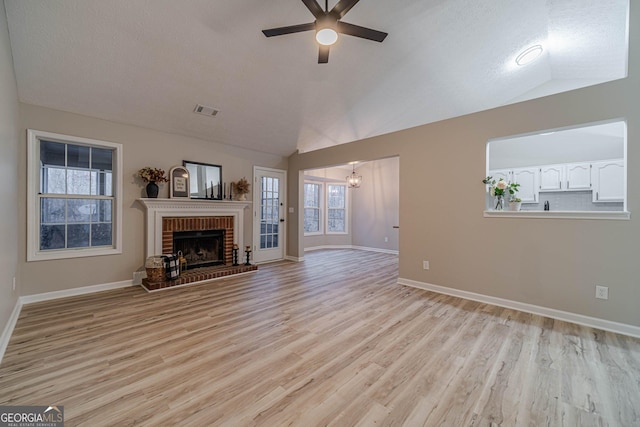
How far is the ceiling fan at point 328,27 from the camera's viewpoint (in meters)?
2.09

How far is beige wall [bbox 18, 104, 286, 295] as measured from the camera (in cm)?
316

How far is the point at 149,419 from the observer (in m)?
1.41

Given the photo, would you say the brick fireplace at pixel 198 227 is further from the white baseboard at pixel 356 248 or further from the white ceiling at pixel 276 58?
the white baseboard at pixel 356 248

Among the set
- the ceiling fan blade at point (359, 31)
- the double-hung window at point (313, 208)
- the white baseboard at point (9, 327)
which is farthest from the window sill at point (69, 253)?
the double-hung window at point (313, 208)

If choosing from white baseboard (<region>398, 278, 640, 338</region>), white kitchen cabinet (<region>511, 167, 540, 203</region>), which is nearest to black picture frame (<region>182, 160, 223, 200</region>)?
white baseboard (<region>398, 278, 640, 338</region>)

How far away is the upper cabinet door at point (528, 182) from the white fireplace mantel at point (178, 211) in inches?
234

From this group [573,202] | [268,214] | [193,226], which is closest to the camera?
[193,226]

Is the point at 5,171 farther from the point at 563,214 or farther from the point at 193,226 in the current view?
the point at 563,214

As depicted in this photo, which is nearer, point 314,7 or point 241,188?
point 314,7

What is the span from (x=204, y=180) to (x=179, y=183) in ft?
1.50

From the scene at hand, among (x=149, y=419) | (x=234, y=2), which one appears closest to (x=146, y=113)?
(x=234, y=2)

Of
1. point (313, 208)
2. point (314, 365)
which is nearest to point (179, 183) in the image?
point (314, 365)

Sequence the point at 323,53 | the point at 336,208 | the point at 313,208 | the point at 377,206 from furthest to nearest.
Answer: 1. the point at 336,208
2. the point at 313,208
3. the point at 377,206
4. the point at 323,53

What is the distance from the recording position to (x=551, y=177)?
5211mm
